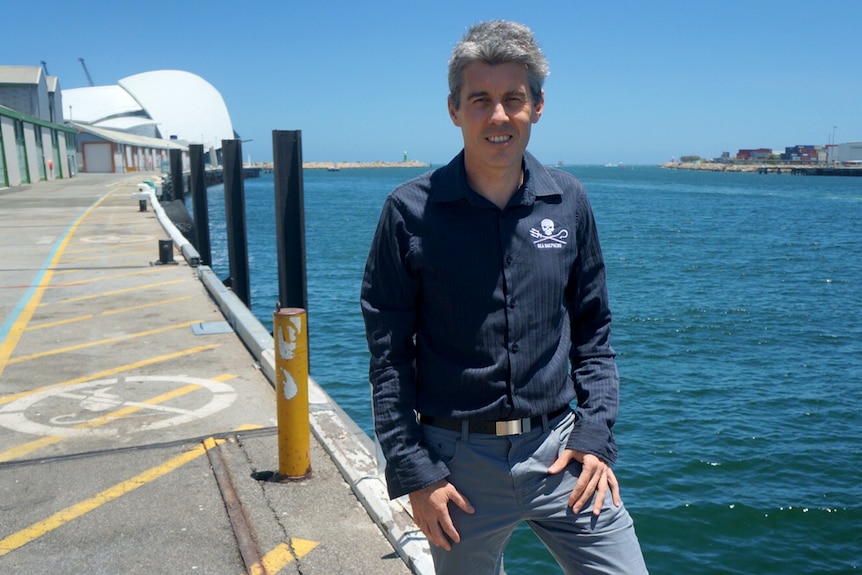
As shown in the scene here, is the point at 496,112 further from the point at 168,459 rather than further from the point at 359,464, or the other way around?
the point at 168,459

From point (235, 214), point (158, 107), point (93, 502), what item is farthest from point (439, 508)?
point (158, 107)

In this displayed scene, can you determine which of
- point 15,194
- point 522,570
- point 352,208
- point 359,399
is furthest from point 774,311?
point 352,208

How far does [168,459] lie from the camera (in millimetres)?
5031

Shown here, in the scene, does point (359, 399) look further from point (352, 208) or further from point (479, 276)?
point (352, 208)

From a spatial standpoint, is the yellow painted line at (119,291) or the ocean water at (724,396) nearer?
the ocean water at (724,396)

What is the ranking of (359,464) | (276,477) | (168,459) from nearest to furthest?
(276,477) → (359,464) → (168,459)

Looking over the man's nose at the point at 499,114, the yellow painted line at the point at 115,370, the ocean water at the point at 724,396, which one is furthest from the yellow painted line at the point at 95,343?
the man's nose at the point at 499,114

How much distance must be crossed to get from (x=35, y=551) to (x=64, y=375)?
11.2ft

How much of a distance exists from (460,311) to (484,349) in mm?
130

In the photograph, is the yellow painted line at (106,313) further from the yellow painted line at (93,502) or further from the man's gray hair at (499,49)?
Result: the man's gray hair at (499,49)

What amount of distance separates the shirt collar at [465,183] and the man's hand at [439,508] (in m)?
0.82

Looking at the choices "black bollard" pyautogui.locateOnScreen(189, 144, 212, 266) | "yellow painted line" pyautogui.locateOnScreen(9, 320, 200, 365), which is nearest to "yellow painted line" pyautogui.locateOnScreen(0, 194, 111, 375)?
"yellow painted line" pyautogui.locateOnScreen(9, 320, 200, 365)

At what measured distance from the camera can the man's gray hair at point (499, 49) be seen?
6.93 ft

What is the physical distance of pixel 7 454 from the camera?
5.17 m
